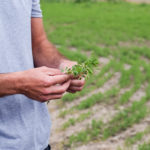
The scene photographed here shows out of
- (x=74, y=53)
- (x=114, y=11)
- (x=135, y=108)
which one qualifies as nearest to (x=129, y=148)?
(x=135, y=108)

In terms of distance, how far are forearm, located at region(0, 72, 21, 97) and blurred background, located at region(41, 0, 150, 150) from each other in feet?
1.69

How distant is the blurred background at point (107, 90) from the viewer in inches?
155

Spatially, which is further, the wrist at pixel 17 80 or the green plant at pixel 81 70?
the green plant at pixel 81 70

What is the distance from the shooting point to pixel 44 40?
1.91 metres

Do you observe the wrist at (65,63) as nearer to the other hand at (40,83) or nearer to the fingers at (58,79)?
the fingers at (58,79)

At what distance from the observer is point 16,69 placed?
153cm

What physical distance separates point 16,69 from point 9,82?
14cm

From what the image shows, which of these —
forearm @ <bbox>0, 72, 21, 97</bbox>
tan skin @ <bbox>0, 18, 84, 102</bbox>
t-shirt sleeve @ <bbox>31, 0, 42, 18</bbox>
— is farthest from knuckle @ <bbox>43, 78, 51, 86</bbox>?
t-shirt sleeve @ <bbox>31, 0, 42, 18</bbox>

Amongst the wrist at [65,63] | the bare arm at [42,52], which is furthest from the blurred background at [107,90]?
the bare arm at [42,52]

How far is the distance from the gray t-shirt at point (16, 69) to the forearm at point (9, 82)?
0.09 metres

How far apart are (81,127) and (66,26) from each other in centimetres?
648

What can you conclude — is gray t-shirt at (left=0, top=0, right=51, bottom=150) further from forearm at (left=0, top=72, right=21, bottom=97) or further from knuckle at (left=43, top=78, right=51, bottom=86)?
knuckle at (left=43, top=78, right=51, bottom=86)

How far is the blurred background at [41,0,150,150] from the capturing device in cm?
393

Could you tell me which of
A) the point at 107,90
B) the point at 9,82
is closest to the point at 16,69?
the point at 9,82
